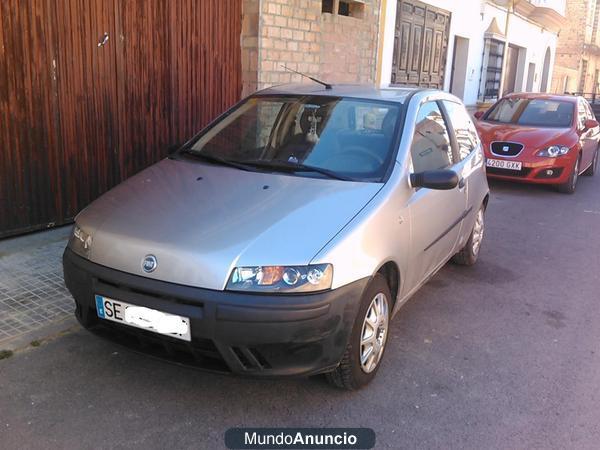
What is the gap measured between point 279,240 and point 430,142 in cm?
174

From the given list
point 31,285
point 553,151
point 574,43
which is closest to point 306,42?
point 553,151

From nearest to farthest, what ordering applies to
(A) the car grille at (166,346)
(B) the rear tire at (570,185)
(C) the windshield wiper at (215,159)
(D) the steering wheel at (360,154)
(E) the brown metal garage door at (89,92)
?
(A) the car grille at (166,346)
(D) the steering wheel at (360,154)
(C) the windshield wiper at (215,159)
(E) the brown metal garage door at (89,92)
(B) the rear tire at (570,185)

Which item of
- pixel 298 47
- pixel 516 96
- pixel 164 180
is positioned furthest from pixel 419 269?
pixel 516 96

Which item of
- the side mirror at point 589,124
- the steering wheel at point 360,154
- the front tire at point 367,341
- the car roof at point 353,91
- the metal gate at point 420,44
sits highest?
the metal gate at point 420,44

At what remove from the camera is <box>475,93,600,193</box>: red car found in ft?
29.4

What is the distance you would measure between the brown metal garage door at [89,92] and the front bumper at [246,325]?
2765 millimetres

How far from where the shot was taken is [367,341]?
10.3 feet

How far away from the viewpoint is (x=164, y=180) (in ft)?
11.8

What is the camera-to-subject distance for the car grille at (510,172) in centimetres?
902

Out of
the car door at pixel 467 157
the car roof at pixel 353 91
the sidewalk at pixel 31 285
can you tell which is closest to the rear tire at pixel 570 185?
the car door at pixel 467 157

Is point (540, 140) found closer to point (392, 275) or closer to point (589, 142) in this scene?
point (589, 142)

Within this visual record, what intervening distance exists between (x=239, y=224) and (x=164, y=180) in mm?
900

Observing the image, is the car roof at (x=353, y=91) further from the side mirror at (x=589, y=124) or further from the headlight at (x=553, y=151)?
the side mirror at (x=589, y=124)

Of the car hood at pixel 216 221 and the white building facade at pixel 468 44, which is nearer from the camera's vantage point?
the car hood at pixel 216 221
